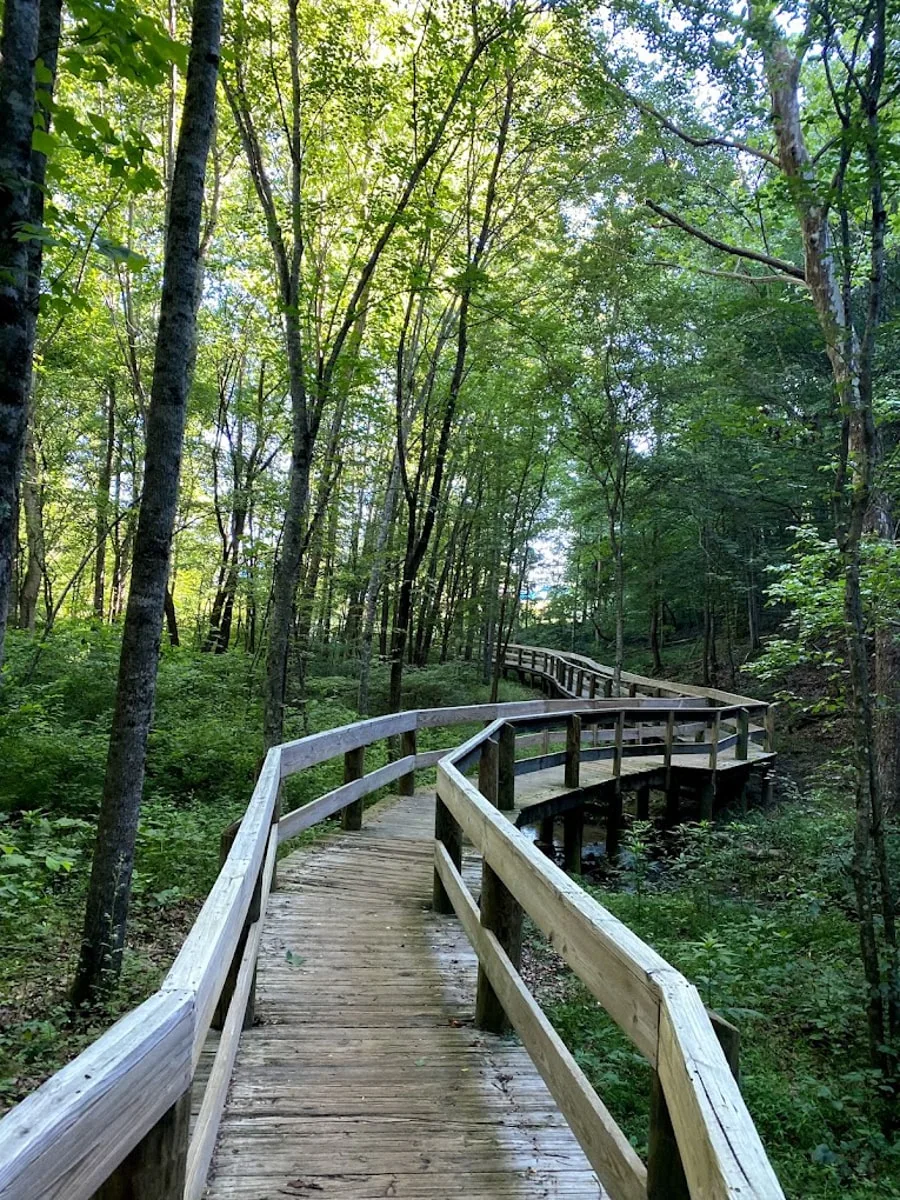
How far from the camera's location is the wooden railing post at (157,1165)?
1298mm

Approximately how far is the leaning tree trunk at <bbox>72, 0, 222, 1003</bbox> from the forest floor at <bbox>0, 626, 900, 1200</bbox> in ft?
1.00

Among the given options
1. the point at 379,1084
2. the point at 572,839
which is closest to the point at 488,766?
the point at 379,1084

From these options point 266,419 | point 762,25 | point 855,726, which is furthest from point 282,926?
point 266,419

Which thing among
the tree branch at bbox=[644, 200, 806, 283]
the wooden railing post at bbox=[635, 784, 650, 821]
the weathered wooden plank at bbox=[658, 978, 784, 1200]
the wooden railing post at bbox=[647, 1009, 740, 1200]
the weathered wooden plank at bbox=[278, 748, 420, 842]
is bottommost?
the wooden railing post at bbox=[635, 784, 650, 821]

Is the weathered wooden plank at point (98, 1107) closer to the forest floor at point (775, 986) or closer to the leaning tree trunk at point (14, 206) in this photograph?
the leaning tree trunk at point (14, 206)

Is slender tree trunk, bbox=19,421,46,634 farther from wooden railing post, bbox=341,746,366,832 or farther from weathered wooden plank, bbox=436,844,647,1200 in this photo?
weathered wooden plank, bbox=436,844,647,1200

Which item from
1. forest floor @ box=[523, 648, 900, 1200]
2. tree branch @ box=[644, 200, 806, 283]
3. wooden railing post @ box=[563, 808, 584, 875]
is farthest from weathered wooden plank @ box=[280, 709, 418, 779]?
tree branch @ box=[644, 200, 806, 283]

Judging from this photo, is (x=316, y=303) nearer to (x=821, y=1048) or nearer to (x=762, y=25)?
(x=762, y=25)

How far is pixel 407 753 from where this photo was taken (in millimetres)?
8430

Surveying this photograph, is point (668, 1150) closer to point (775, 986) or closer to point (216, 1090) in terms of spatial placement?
point (216, 1090)

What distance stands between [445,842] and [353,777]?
2162mm

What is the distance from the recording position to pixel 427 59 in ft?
32.8

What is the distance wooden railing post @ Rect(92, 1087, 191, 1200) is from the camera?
51.1 inches

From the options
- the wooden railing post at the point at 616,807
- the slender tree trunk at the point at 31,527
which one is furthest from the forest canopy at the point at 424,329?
the wooden railing post at the point at 616,807
